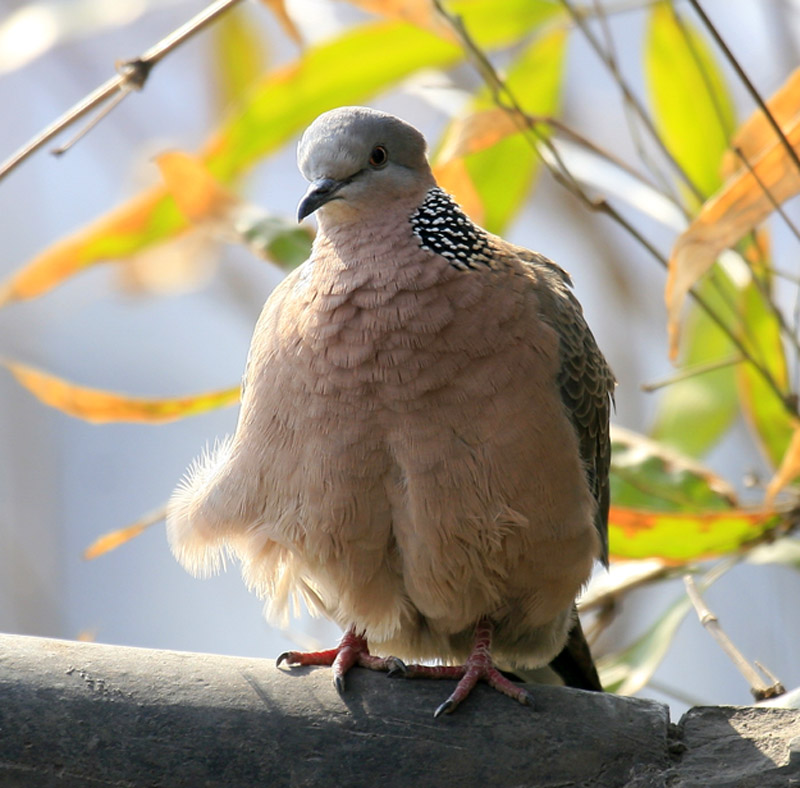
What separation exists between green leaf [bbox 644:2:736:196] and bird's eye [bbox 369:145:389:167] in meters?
1.32

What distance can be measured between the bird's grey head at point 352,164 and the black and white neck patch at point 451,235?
82 mm

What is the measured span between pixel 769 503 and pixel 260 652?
3.91m

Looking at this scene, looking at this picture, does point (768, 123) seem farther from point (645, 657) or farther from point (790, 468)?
point (645, 657)

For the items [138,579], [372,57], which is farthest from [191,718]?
[138,579]

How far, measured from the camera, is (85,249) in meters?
3.44

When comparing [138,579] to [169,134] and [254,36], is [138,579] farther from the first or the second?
[254,36]

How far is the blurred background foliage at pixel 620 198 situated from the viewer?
8.98 ft

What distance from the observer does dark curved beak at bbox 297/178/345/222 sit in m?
2.52

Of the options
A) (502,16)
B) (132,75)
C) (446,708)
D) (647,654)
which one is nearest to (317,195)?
(132,75)

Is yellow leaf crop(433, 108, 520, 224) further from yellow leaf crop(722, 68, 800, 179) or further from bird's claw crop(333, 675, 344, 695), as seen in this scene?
bird's claw crop(333, 675, 344, 695)

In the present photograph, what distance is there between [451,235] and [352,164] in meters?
0.28

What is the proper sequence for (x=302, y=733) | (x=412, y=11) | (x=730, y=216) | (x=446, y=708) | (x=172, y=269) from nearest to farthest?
(x=302, y=733)
(x=446, y=708)
(x=730, y=216)
(x=412, y=11)
(x=172, y=269)

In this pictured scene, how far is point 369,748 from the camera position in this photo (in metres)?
2.03

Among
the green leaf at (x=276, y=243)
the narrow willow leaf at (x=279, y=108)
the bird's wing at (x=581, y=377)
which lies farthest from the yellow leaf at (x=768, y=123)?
the green leaf at (x=276, y=243)
